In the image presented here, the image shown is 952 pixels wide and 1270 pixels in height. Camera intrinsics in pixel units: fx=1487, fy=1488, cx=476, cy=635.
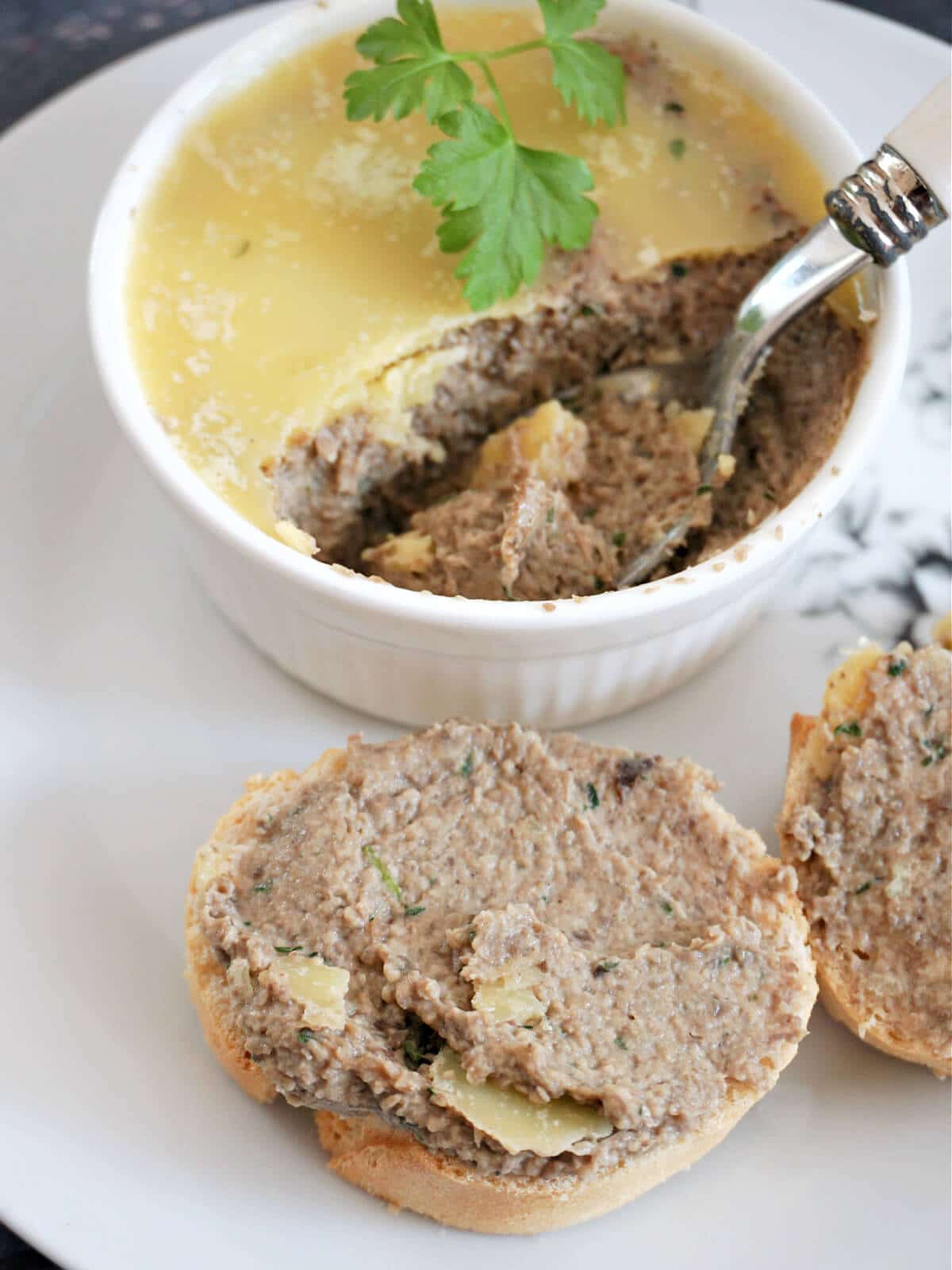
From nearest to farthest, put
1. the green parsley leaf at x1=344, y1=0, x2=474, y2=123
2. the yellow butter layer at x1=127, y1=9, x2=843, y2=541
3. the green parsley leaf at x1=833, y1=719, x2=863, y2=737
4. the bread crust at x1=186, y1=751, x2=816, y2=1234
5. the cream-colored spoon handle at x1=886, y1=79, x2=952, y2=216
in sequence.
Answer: the bread crust at x1=186, y1=751, x2=816, y2=1234 < the cream-colored spoon handle at x1=886, y1=79, x2=952, y2=216 < the green parsley leaf at x1=833, y1=719, x2=863, y2=737 < the yellow butter layer at x1=127, y1=9, x2=843, y2=541 < the green parsley leaf at x1=344, y1=0, x2=474, y2=123

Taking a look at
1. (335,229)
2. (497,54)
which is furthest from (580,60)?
(335,229)

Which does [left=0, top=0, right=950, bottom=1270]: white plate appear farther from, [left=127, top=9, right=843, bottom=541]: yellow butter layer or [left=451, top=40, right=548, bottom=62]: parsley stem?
[left=451, top=40, right=548, bottom=62]: parsley stem

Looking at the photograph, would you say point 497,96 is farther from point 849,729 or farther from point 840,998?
point 840,998

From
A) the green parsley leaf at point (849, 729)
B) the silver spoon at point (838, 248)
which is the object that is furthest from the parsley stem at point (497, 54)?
the green parsley leaf at point (849, 729)

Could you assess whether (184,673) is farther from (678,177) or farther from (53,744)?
(678,177)

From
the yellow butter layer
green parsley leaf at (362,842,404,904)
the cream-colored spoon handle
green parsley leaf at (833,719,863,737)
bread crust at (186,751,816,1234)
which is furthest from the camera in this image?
the yellow butter layer

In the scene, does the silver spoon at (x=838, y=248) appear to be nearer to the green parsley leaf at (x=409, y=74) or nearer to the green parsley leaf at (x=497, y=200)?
the green parsley leaf at (x=497, y=200)

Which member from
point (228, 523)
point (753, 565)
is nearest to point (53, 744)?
point (228, 523)

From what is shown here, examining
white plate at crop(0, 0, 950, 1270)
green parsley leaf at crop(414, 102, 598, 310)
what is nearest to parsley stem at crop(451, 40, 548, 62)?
green parsley leaf at crop(414, 102, 598, 310)
